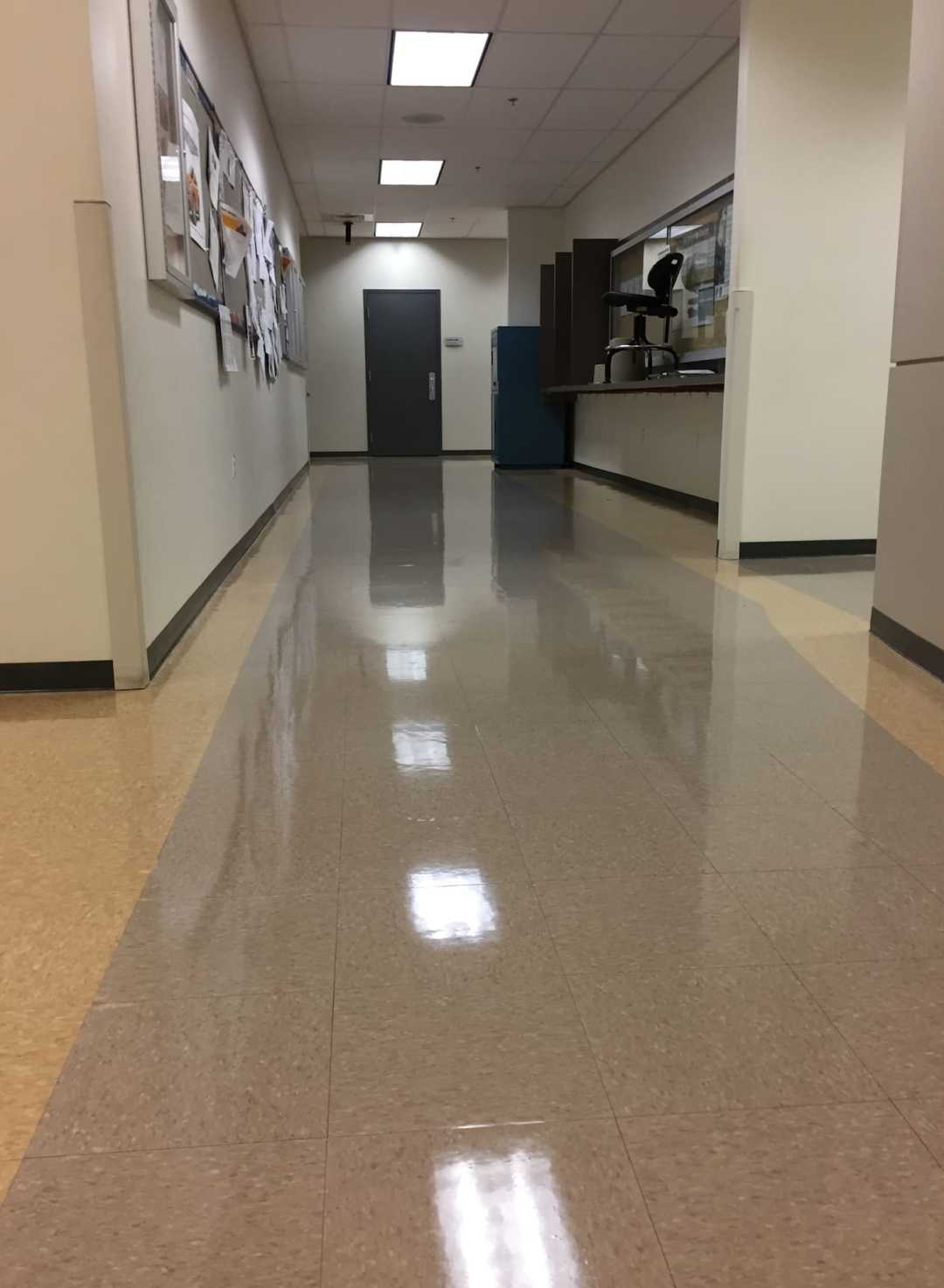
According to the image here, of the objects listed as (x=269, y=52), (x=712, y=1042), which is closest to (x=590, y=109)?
(x=269, y=52)

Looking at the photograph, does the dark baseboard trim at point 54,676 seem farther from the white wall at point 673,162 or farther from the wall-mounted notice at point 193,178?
the white wall at point 673,162

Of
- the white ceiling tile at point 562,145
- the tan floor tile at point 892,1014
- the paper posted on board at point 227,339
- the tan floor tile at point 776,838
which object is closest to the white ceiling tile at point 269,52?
the paper posted on board at point 227,339

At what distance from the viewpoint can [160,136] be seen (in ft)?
10.9

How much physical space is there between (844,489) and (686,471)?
2.55 metres

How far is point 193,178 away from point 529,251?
8.62 meters

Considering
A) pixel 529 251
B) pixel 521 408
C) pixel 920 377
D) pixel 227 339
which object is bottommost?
pixel 521 408

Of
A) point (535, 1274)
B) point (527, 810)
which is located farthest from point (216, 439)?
point (535, 1274)

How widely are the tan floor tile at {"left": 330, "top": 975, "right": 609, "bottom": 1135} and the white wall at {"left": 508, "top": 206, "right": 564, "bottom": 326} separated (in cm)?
1136

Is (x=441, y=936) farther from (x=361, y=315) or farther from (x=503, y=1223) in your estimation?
(x=361, y=315)

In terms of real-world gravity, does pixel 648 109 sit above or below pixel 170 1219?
above

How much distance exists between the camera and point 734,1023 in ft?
4.73

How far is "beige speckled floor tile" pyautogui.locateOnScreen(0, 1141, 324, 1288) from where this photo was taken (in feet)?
3.41

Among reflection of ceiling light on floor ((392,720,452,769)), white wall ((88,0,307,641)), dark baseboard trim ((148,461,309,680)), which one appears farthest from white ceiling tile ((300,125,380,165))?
reflection of ceiling light on floor ((392,720,452,769))

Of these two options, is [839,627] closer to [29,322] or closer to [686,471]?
[29,322]
